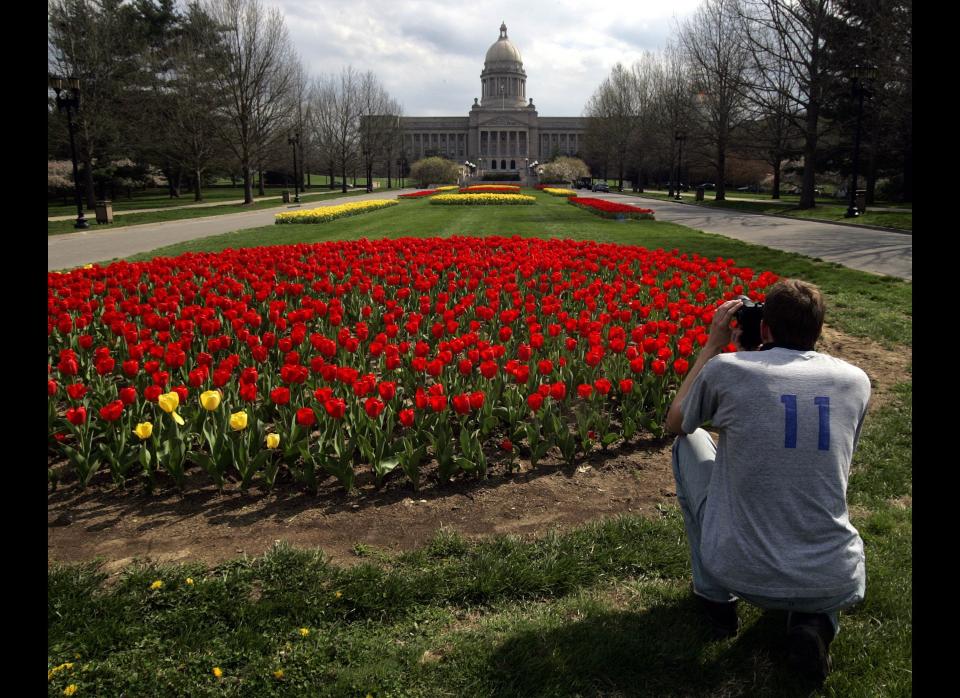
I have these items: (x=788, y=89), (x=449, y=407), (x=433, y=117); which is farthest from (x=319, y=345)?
(x=433, y=117)

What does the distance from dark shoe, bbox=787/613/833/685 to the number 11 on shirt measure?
0.73 metres

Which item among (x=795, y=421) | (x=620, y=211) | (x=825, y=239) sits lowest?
(x=795, y=421)

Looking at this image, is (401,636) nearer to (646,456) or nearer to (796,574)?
(796,574)

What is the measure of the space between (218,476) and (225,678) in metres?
1.56

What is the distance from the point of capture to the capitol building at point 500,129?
131 metres

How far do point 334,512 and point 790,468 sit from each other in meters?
2.58

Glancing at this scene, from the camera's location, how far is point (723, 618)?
2.96 meters

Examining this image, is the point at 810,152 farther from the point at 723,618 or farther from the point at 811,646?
the point at 811,646

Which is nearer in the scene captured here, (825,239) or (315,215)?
(825,239)

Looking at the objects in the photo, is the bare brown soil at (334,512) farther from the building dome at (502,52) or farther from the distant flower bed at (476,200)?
the building dome at (502,52)

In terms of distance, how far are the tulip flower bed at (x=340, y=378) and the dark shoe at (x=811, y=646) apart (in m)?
1.98

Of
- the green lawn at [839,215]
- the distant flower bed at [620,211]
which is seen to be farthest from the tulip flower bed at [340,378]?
the green lawn at [839,215]

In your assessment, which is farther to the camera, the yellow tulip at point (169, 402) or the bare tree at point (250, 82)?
the bare tree at point (250, 82)

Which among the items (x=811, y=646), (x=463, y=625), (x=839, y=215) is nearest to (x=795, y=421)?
(x=811, y=646)
